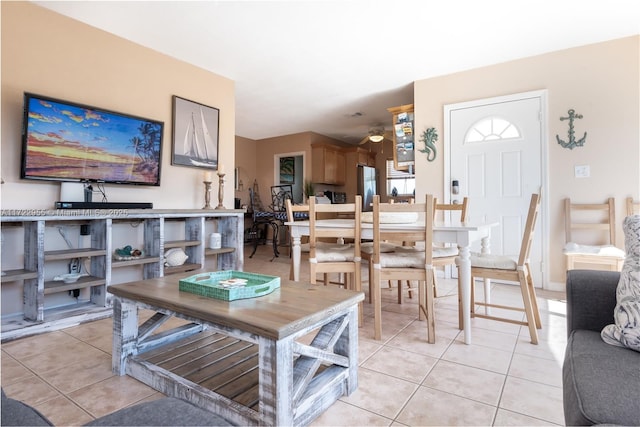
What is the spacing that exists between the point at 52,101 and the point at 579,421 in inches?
134

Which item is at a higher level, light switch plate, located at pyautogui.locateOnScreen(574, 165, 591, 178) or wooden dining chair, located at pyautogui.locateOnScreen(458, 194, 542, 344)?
light switch plate, located at pyautogui.locateOnScreen(574, 165, 591, 178)

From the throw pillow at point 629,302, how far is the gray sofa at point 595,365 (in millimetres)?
28

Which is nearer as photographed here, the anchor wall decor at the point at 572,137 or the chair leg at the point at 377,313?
the chair leg at the point at 377,313

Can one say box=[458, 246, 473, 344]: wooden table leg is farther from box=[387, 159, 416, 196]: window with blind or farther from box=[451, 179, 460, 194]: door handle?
A: box=[387, 159, 416, 196]: window with blind

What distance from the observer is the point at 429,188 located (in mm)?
4016

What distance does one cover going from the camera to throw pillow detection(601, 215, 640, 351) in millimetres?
944

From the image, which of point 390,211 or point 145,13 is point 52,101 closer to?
point 145,13

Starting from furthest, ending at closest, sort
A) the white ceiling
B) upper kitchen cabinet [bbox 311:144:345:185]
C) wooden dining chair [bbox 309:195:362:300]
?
Result: 1. upper kitchen cabinet [bbox 311:144:345:185]
2. the white ceiling
3. wooden dining chair [bbox 309:195:362:300]

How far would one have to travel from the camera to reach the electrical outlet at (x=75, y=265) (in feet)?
8.74

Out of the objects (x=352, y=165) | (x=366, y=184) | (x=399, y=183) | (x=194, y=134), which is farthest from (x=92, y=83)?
(x=399, y=183)

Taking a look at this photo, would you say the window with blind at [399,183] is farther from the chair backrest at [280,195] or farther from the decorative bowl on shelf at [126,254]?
the decorative bowl on shelf at [126,254]

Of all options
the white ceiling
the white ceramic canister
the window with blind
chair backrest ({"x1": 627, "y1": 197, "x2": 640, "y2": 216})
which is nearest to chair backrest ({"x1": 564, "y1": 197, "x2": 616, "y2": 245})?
chair backrest ({"x1": 627, "y1": 197, "x2": 640, "y2": 216})

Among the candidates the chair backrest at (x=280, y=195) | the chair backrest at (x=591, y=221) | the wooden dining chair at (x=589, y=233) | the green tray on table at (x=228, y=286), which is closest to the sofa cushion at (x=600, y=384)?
the green tray on table at (x=228, y=286)

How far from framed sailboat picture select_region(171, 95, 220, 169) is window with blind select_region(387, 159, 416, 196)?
14.4ft
